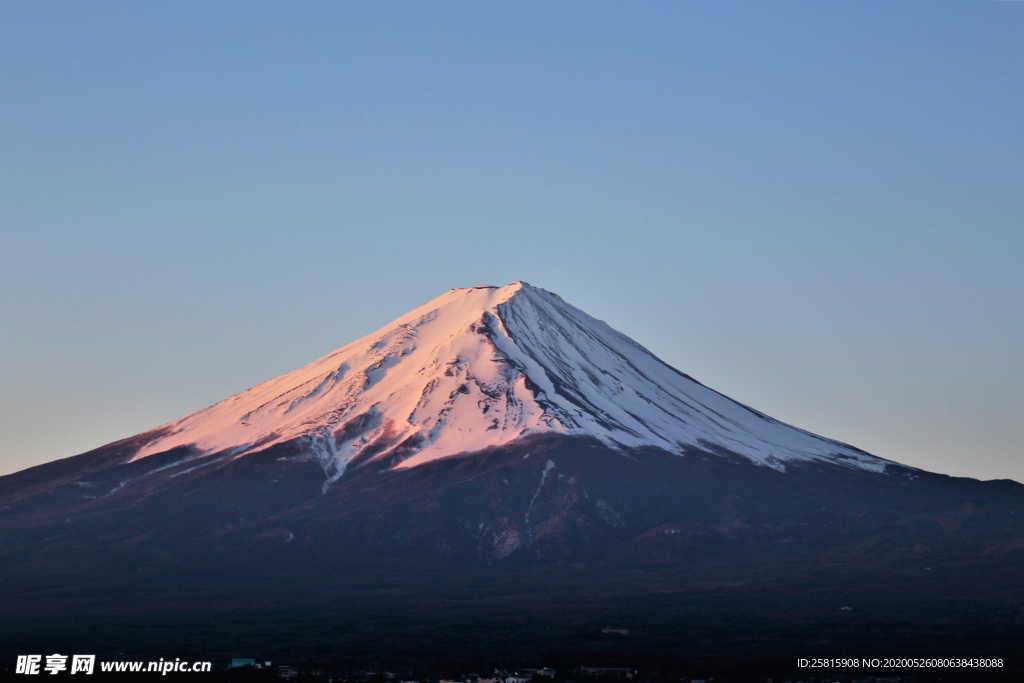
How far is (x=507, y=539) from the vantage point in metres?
173

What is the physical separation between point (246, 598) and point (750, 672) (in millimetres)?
55858

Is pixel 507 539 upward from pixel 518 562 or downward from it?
upward

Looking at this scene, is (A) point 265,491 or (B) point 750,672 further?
(A) point 265,491

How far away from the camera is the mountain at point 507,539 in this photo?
136m

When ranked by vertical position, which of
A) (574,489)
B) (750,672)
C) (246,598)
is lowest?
(750,672)

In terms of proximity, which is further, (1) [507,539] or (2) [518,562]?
(1) [507,539]

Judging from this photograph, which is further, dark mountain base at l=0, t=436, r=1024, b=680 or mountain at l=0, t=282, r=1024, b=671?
mountain at l=0, t=282, r=1024, b=671

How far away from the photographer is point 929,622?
134 meters

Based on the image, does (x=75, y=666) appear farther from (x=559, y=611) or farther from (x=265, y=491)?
(x=265, y=491)

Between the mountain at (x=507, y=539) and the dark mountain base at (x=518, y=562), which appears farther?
the mountain at (x=507, y=539)

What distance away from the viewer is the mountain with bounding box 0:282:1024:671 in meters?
136

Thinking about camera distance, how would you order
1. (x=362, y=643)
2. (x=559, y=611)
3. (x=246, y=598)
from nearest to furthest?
1. (x=362, y=643)
2. (x=559, y=611)
3. (x=246, y=598)

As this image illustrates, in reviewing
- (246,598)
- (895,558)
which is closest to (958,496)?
(895,558)

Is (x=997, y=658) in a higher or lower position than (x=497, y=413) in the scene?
lower
